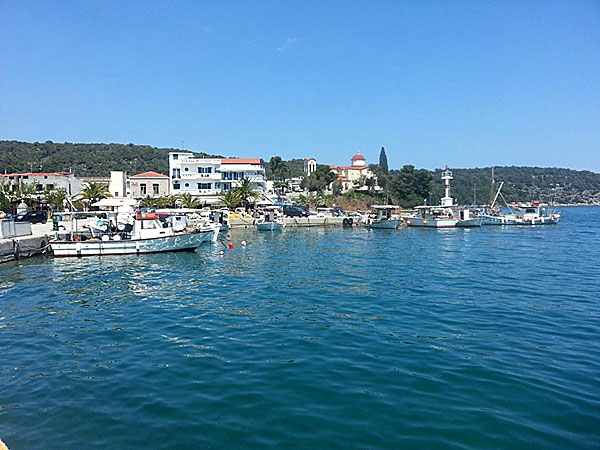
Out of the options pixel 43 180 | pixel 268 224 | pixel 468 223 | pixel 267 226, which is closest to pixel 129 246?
pixel 267 226

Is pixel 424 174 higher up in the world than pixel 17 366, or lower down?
higher up

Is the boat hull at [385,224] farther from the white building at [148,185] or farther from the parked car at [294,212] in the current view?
the white building at [148,185]

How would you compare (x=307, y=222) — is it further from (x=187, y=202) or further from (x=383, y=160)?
(x=383, y=160)

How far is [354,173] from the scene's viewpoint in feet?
411

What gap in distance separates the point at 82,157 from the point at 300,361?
127 metres

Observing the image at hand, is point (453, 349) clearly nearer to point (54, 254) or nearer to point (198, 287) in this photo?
point (198, 287)

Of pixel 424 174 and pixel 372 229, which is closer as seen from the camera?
pixel 372 229

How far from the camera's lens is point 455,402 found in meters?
9.49

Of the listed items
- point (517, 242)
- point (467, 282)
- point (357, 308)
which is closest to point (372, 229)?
point (517, 242)

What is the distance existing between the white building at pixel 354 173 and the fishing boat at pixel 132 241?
79.3 m

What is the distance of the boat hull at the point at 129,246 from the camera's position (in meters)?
32.4

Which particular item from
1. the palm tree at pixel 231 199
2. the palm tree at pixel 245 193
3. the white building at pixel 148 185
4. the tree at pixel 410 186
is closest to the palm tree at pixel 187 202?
the palm tree at pixel 231 199

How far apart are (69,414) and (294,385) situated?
4713 mm

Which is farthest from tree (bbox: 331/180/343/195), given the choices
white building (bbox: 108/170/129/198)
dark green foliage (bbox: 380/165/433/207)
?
white building (bbox: 108/170/129/198)
